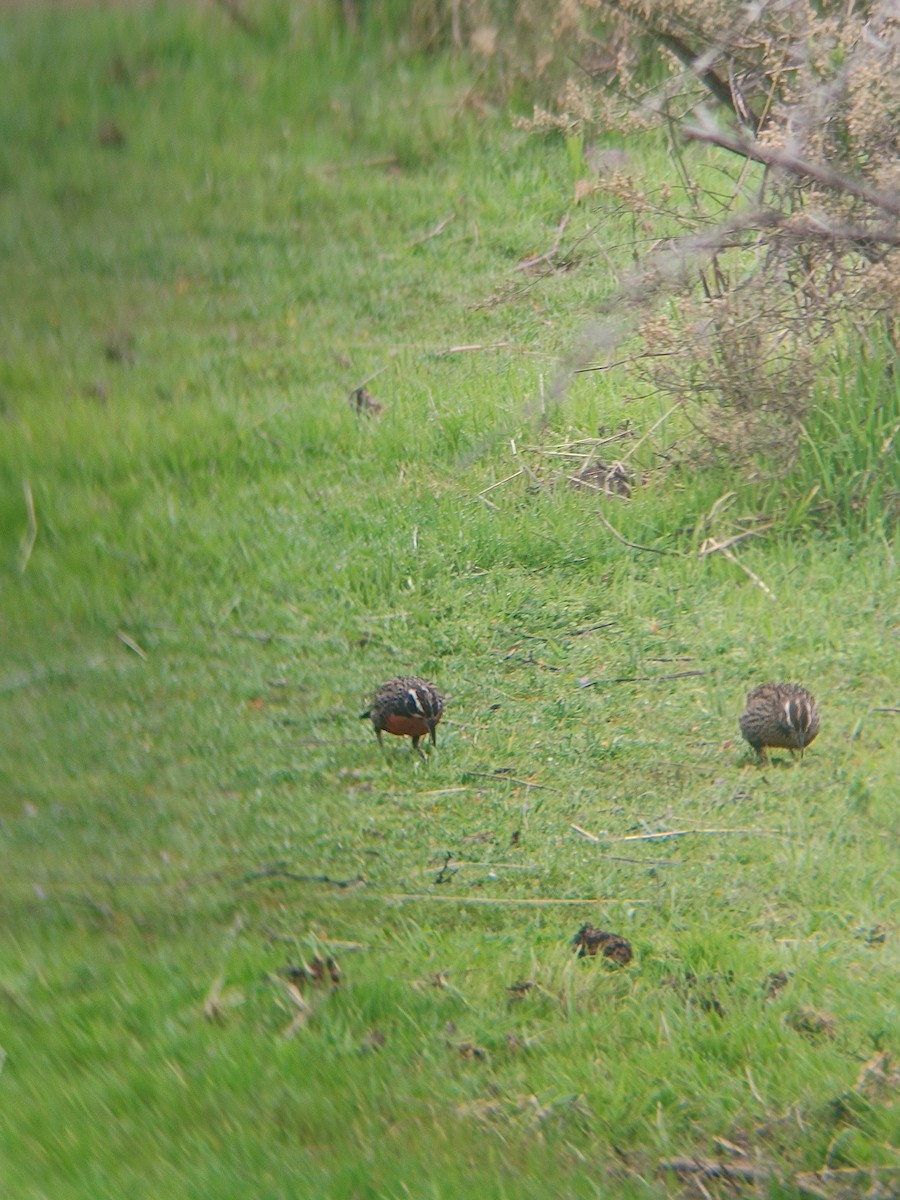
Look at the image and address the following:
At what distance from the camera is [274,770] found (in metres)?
3.59

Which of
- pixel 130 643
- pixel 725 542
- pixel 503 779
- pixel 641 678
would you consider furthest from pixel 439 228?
pixel 503 779

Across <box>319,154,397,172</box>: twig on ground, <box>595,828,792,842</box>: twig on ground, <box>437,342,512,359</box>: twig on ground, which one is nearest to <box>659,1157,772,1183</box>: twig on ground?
<box>595,828,792,842</box>: twig on ground

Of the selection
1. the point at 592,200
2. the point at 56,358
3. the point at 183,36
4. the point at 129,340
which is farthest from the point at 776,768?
the point at 183,36

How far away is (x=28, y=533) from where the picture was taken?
457 cm

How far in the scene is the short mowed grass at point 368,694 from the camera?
2.75 meters

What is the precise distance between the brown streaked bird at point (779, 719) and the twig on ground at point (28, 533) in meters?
2.27

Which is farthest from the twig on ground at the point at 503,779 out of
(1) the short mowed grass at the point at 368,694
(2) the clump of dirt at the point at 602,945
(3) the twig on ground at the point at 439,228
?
(3) the twig on ground at the point at 439,228

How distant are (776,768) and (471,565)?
3.26 feet

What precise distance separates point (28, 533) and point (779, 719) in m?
2.45

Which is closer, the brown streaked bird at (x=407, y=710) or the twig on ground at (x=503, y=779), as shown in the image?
the twig on ground at (x=503, y=779)

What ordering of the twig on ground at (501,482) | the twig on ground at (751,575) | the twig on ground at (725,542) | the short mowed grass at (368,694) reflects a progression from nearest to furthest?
the short mowed grass at (368,694) → the twig on ground at (751,575) → the twig on ground at (725,542) → the twig on ground at (501,482)

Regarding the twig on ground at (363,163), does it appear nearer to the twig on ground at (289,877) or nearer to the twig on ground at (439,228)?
the twig on ground at (439,228)

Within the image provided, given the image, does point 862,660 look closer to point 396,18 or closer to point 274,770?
point 274,770

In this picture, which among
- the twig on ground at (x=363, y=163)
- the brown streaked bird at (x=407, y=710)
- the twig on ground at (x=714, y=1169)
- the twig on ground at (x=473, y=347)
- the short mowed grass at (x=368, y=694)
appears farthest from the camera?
the twig on ground at (x=363, y=163)
